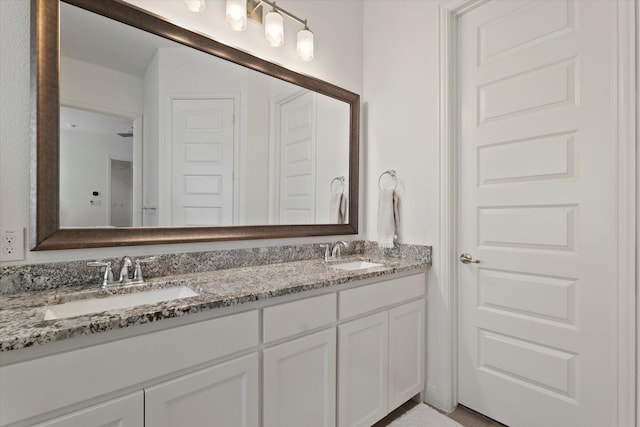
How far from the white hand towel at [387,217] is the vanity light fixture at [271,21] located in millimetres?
1005

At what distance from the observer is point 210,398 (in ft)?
3.61

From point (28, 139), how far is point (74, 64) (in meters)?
0.34

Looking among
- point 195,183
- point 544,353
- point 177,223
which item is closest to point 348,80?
point 195,183

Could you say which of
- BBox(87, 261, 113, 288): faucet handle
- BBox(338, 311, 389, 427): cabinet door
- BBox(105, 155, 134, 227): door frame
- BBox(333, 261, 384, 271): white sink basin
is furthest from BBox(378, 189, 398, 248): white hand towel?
BBox(87, 261, 113, 288): faucet handle

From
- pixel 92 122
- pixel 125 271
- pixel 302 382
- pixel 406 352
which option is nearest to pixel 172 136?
pixel 92 122

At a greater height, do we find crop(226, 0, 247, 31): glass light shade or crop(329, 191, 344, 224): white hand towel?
crop(226, 0, 247, 31): glass light shade

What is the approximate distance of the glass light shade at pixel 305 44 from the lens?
6.40ft

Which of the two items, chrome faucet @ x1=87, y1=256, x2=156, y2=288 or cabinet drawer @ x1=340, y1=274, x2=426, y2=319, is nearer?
A: chrome faucet @ x1=87, y1=256, x2=156, y2=288

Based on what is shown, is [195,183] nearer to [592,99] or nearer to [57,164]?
[57,164]

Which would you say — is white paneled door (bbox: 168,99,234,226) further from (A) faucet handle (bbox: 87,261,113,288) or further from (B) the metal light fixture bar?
(B) the metal light fixture bar

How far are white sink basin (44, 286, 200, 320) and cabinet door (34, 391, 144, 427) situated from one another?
0.98 feet

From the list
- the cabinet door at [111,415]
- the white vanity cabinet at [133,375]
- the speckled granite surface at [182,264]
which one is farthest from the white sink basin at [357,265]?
the cabinet door at [111,415]

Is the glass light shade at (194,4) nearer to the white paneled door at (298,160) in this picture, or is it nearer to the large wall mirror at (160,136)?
the large wall mirror at (160,136)

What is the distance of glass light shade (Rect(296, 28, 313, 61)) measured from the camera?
6.40ft
